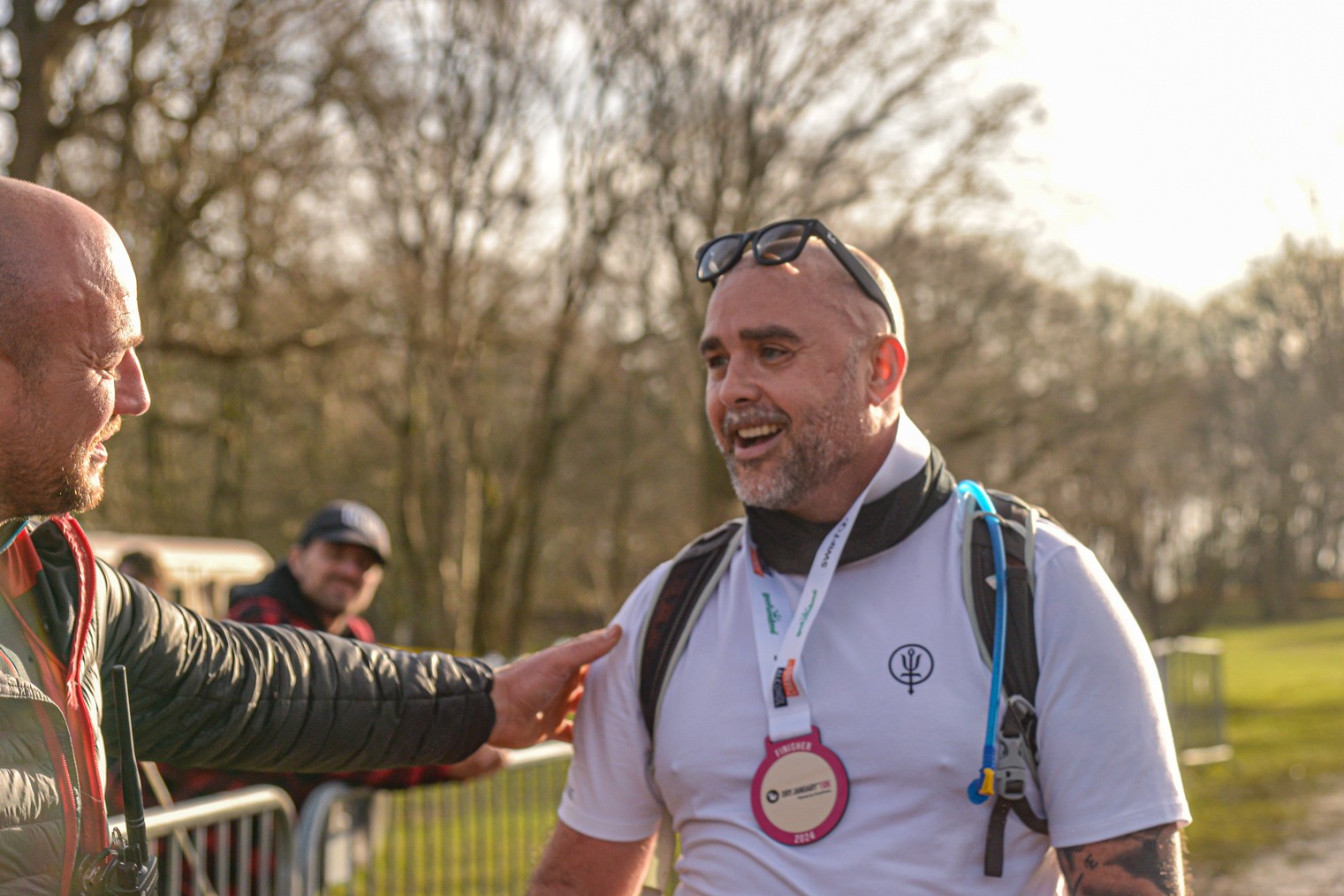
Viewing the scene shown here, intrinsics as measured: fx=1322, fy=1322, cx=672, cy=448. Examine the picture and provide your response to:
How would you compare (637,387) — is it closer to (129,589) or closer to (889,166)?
(889,166)

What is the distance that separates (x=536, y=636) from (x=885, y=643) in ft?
94.8

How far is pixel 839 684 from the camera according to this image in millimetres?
2777

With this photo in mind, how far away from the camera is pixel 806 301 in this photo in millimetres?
3133

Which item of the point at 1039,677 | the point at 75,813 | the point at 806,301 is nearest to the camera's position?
the point at 75,813

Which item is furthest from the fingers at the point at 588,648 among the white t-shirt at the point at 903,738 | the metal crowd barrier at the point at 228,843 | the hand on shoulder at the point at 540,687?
the metal crowd barrier at the point at 228,843

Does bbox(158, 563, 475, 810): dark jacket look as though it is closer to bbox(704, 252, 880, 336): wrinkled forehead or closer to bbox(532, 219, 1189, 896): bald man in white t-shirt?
bbox(532, 219, 1189, 896): bald man in white t-shirt

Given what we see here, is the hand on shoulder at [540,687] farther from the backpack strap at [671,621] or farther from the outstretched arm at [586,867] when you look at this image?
the outstretched arm at [586,867]

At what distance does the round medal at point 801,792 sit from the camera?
266cm

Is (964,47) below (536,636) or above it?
above

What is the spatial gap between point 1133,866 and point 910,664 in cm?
56

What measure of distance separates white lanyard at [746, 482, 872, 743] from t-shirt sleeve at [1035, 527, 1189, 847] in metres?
0.47

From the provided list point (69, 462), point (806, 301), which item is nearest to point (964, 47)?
point (806, 301)

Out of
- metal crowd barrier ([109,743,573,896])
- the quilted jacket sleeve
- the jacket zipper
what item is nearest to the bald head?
the jacket zipper

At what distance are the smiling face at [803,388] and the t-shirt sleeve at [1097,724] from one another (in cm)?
63
